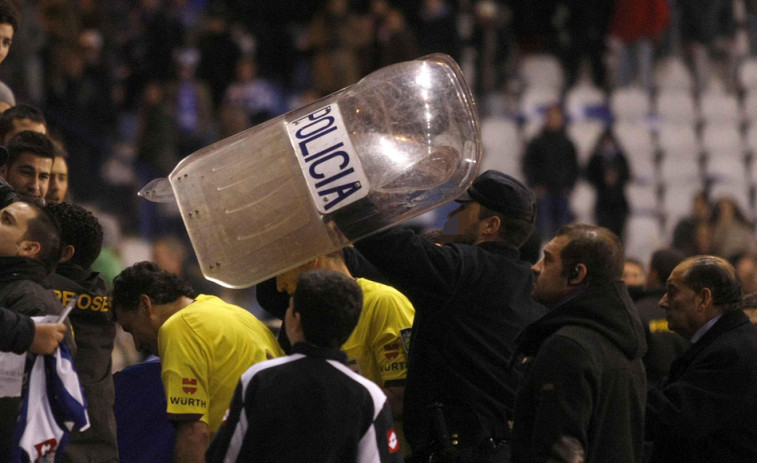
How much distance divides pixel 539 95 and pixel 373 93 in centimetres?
1090

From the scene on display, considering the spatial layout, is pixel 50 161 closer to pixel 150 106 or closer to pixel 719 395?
pixel 719 395

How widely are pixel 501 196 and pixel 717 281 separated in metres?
0.92

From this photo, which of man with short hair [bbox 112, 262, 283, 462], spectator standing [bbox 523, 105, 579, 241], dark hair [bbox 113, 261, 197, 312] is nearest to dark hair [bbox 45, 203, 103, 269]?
dark hair [bbox 113, 261, 197, 312]

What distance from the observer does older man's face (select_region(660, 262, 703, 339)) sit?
4617mm

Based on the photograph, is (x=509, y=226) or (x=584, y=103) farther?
(x=584, y=103)

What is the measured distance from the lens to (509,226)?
15.3ft

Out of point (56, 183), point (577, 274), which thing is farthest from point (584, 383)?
point (56, 183)

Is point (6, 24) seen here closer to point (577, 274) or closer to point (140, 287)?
point (140, 287)

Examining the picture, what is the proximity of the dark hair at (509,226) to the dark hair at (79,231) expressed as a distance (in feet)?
5.16

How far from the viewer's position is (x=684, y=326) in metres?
4.64

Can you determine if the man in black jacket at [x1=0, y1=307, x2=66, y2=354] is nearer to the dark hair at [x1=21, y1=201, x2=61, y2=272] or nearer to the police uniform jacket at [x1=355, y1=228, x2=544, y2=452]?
the dark hair at [x1=21, y1=201, x2=61, y2=272]

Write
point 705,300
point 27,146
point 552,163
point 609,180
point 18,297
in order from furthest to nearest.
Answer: point 609,180
point 552,163
point 27,146
point 705,300
point 18,297

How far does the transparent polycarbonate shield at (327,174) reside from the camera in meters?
3.95

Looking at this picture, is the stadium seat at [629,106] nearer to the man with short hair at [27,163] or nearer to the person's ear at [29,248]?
the man with short hair at [27,163]
